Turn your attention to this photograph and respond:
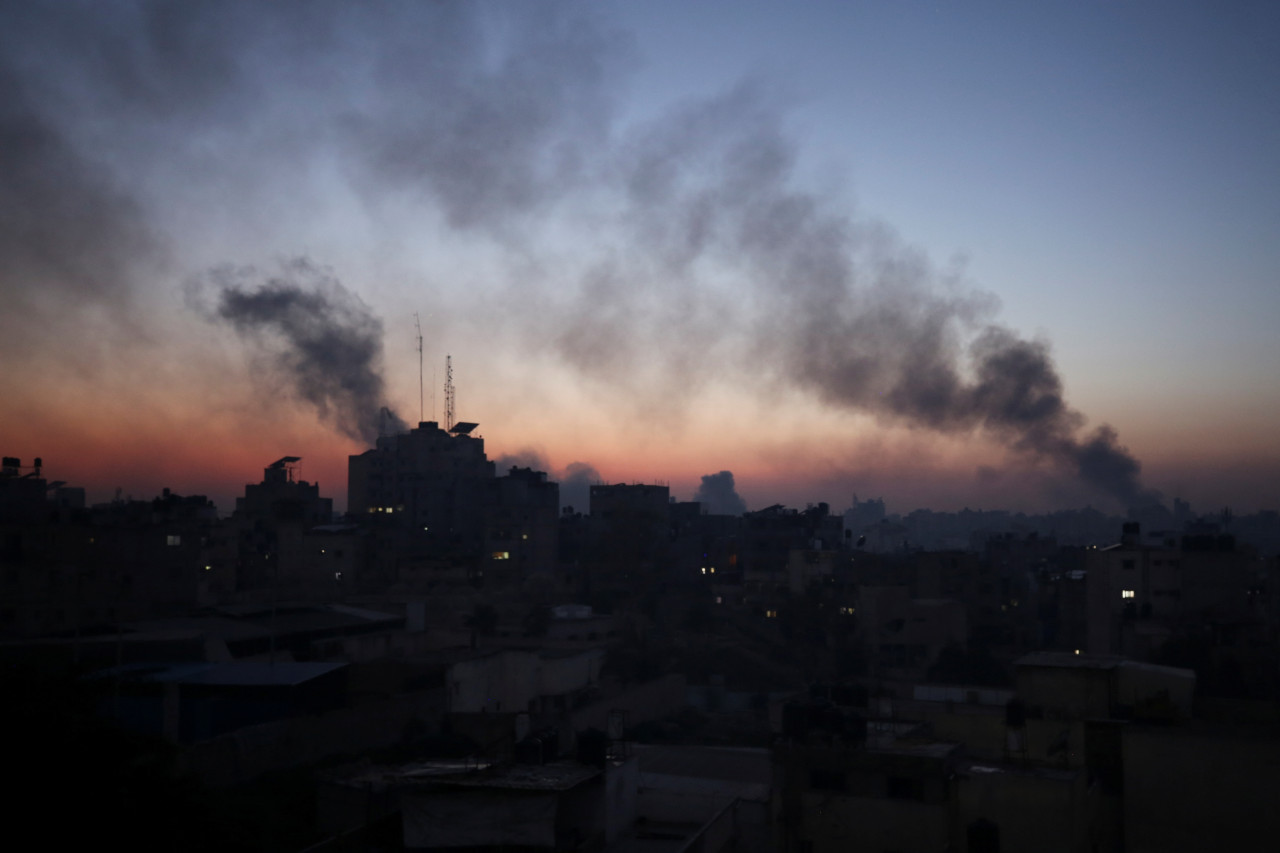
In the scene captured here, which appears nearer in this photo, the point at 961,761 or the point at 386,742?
the point at 961,761

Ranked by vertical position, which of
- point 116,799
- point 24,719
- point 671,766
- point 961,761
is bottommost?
point 671,766

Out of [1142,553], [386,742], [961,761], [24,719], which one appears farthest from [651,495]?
[24,719]

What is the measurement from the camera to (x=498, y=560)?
65.9 metres

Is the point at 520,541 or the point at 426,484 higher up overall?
the point at 426,484

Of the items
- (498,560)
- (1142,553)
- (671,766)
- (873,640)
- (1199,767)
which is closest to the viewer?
(1199,767)

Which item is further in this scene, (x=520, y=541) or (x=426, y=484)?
(x=426, y=484)

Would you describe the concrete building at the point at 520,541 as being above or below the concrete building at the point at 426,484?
below

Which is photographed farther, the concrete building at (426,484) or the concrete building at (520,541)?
the concrete building at (426,484)

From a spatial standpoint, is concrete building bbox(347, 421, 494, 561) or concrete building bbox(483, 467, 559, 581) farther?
concrete building bbox(347, 421, 494, 561)

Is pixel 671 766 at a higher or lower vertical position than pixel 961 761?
lower

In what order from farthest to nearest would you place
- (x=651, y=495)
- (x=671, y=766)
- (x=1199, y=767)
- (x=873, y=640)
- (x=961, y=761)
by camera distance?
(x=651, y=495) → (x=873, y=640) → (x=671, y=766) → (x=961, y=761) → (x=1199, y=767)

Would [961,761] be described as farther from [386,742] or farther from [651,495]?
[651,495]

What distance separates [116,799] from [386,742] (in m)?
16.4

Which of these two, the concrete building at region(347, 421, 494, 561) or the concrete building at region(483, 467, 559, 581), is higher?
the concrete building at region(347, 421, 494, 561)
